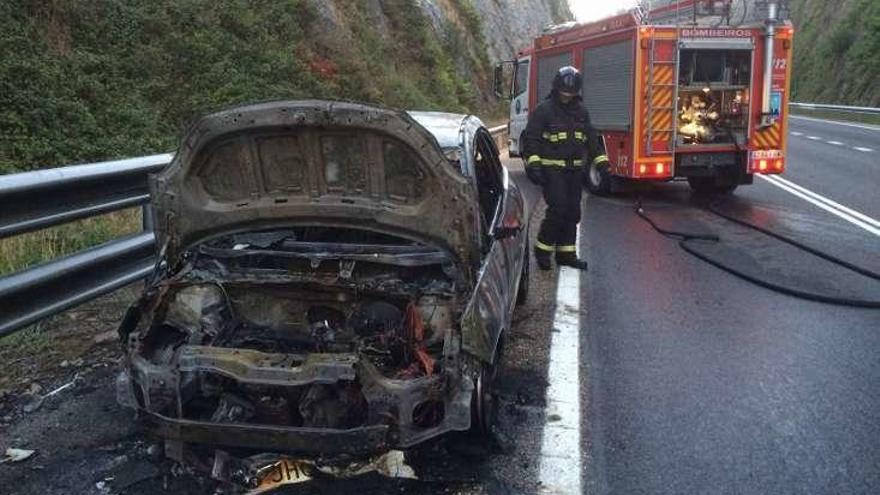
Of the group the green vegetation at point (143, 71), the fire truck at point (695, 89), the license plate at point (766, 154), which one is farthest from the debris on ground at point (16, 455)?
the license plate at point (766, 154)

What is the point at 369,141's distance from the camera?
4.03 meters

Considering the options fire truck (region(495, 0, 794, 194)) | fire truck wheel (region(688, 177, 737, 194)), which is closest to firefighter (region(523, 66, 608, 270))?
fire truck (region(495, 0, 794, 194))

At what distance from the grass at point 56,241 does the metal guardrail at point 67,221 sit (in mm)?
538

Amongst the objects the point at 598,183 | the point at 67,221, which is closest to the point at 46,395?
the point at 67,221

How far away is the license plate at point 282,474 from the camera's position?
3.58 m

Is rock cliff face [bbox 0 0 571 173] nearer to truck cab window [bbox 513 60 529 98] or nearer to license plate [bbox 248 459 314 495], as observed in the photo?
license plate [bbox 248 459 314 495]

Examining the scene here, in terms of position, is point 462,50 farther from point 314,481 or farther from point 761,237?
point 314,481

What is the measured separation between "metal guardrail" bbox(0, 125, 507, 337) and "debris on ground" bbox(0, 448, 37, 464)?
0.74 metres

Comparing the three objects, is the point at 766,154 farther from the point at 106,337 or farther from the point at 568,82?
the point at 106,337

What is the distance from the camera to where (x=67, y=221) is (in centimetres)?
510

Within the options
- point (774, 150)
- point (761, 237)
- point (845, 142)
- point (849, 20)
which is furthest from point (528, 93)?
point (849, 20)

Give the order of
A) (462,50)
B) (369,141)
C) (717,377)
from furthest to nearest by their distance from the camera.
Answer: (462,50)
(717,377)
(369,141)

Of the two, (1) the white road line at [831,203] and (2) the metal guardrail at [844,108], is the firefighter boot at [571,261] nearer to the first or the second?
(1) the white road line at [831,203]

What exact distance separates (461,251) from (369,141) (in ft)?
2.16
